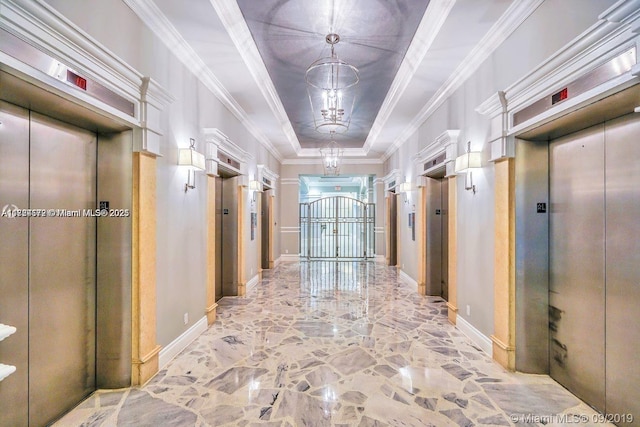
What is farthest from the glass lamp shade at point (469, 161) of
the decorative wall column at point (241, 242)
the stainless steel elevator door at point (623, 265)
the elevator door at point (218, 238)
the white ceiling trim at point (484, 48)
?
the elevator door at point (218, 238)

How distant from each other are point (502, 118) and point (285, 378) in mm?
3289

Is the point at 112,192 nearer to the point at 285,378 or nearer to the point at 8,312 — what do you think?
the point at 8,312

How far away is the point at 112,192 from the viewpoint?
260 cm

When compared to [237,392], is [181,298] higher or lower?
higher

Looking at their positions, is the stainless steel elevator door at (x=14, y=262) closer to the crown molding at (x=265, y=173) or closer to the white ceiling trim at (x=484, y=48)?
the white ceiling trim at (x=484, y=48)

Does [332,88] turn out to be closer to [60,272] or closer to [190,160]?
[190,160]

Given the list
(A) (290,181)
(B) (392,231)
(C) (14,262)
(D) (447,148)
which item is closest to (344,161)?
(A) (290,181)

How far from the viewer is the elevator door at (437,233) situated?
5422mm

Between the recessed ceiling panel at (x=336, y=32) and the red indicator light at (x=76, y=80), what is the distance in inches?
64.3

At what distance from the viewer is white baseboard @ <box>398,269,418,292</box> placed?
613 cm

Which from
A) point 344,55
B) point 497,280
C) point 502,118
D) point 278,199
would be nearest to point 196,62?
point 344,55

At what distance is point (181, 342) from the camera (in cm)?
343

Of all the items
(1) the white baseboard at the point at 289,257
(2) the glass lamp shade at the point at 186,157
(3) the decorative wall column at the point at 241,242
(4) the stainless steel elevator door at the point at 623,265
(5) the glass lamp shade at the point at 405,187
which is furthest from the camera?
(1) the white baseboard at the point at 289,257

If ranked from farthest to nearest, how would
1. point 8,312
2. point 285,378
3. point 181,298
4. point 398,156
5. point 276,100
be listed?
point 398,156 < point 276,100 < point 181,298 < point 285,378 < point 8,312
